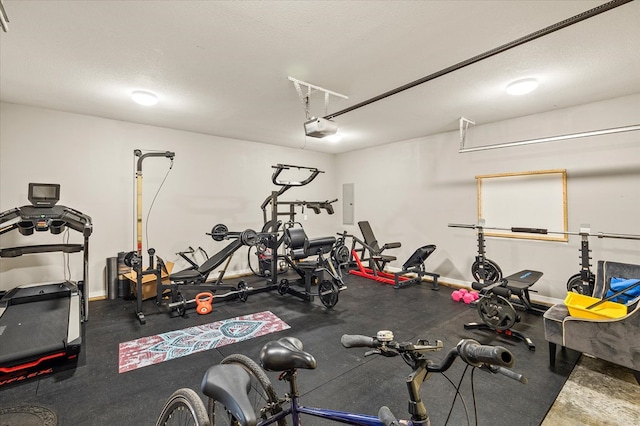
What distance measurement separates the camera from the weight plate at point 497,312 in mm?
3088

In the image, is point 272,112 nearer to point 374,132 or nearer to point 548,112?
point 374,132

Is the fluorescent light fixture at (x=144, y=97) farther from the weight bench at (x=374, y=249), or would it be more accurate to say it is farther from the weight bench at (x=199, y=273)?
the weight bench at (x=374, y=249)

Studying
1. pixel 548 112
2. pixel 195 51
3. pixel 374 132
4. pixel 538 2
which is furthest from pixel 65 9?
pixel 548 112

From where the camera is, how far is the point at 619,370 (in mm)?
2510

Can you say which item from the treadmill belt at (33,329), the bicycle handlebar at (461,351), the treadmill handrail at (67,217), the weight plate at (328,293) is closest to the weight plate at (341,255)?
the weight plate at (328,293)

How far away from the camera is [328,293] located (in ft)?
13.4

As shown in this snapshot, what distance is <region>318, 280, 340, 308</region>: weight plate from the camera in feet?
13.3

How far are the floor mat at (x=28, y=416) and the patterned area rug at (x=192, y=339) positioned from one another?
1.80ft

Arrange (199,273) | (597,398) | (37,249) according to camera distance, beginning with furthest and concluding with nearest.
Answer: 1. (199,273)
2. (37,249)
3. (597,398)

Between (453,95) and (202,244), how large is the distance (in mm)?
4936

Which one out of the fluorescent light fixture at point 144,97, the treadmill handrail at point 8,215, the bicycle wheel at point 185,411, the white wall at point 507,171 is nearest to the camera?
the bicycle wheel at point 185,411

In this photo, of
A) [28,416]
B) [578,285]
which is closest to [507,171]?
[578,285]

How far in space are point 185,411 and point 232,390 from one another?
406mm

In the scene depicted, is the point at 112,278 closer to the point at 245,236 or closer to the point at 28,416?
the point at 245,236
